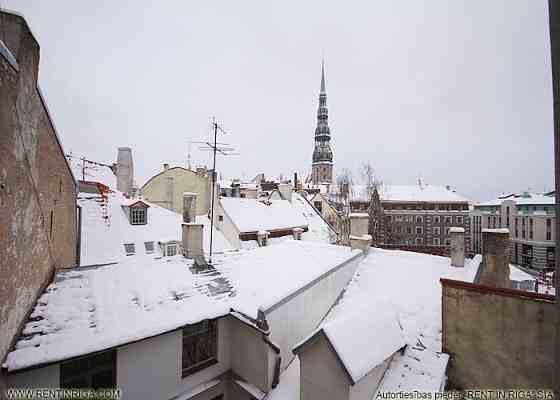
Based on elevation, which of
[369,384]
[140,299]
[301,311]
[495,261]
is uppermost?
[495,261]

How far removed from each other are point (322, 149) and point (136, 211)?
224 feet

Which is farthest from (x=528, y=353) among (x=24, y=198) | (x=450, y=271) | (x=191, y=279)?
(x=24, y=198)

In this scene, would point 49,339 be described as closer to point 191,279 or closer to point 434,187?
point 191,279

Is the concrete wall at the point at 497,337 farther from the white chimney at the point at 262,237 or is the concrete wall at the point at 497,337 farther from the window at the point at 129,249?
the white chimney at the point at 262,237

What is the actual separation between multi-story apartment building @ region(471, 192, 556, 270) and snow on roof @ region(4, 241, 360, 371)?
39.5 metres

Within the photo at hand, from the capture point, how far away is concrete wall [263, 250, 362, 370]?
6008mm

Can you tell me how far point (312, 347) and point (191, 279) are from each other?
3.78 meters

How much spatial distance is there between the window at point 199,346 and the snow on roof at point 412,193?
3701cm

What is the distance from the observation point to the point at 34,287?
475 cm

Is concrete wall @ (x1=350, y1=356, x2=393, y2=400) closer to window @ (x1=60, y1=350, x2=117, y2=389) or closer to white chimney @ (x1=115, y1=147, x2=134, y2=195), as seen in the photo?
window @ (x1=60, y1=350, x2=117, y2=389)

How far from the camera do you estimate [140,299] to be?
18.4ft

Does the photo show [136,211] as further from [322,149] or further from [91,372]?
[322,149]

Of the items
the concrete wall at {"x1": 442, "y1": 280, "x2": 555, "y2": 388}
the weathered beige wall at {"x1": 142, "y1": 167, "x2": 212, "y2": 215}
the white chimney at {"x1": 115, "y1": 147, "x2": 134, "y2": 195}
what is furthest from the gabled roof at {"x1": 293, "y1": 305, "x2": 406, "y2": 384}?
the white chimney at {"x1": 115, "y1": 147, "x2": 134, "y2": 195}

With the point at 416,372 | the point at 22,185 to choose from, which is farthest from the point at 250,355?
the point at 22,185
